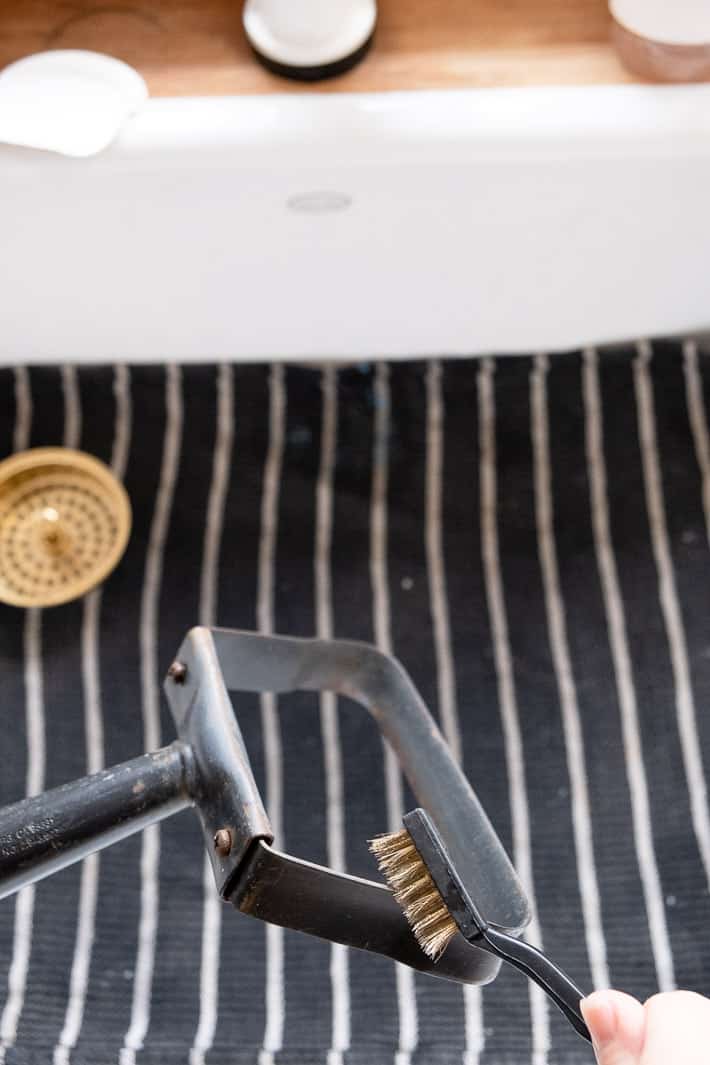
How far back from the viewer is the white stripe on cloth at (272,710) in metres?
0.95

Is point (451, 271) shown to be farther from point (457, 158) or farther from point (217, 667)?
point (217, 667)

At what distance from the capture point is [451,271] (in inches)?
44.2

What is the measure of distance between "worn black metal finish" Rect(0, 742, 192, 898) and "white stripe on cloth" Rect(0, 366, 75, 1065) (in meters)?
0.31

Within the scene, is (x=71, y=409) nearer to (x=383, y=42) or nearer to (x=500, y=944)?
(x=383, y=42)

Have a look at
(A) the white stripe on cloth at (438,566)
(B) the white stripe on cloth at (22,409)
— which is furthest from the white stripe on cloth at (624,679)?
(B) the white stripe on cloth at (22,409)

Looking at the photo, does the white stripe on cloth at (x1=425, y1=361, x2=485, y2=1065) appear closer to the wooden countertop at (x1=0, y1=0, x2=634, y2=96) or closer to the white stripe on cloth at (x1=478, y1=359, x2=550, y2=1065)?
the white stripe on cloth at (x1=478, y1=359, x2=550, y2=1065)

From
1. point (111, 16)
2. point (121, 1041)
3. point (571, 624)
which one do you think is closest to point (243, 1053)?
point (121, 1041)

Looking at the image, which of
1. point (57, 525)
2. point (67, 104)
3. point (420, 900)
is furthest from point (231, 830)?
point (67, 104)

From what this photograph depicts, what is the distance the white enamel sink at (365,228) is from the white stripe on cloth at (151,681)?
9cm

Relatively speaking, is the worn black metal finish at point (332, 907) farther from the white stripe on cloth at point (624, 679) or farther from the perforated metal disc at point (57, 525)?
the perforated metal disc at point (57, 525)

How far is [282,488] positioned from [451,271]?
28 cm

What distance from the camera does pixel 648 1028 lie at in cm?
56

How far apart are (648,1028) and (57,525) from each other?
76 cm

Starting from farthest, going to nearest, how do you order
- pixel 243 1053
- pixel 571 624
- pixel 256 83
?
pixel 571 624
pixel 256 83
pixel 243 1053
